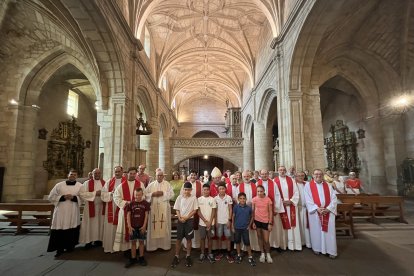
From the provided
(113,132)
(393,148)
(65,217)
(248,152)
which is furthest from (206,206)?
(248,152)

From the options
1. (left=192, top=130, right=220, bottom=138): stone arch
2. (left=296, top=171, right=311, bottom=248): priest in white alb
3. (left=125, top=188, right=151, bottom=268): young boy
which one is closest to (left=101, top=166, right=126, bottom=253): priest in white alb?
(left=125, top=188, right=151, bottom=268): young boy

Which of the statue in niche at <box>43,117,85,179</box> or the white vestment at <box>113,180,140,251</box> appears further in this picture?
the statue in niche at <box>43,117,85,179</box>

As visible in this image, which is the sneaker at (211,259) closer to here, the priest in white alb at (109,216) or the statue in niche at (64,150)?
the priest in white alb at (109,216)

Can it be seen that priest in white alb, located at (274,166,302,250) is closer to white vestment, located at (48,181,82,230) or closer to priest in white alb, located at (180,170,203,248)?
priest in white alb, located at (180,170,203,248)

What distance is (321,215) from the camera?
424 centimetres

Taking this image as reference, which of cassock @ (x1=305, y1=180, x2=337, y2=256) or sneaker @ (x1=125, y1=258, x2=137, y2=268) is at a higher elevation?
cassock @ (x1=305, y1=180, x2=337, y2=256)

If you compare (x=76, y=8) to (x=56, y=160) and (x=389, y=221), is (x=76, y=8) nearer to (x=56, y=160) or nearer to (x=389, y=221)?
(x=56, y=160)

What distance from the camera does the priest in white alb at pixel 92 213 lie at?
4.46 m

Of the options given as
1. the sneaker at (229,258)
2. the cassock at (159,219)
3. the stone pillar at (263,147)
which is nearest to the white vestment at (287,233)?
the sneaker at (229,258)

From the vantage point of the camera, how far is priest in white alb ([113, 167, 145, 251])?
159 inches

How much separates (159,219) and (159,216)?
0.05 metres

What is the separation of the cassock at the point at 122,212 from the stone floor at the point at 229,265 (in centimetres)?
21

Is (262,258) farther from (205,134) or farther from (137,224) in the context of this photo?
(205,134)

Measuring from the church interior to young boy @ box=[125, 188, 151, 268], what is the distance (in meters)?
0.36
